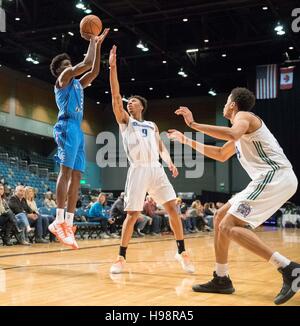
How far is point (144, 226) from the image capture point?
1344 centimetres

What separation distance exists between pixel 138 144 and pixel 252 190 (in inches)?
76.9

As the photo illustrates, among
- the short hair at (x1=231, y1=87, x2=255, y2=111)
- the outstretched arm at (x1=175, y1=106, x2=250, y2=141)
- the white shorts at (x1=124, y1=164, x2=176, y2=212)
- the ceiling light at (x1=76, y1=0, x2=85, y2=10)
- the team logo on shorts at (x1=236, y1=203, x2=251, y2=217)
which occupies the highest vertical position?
the ceiling light at (x1=76, y1=0, x2=85, y2=10)

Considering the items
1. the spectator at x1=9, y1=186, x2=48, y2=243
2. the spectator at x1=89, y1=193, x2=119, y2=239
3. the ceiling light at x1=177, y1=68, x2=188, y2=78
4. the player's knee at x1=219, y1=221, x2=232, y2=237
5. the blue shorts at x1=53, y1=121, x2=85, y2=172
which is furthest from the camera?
the ceiling light at x1=177, y1=68, x2=188, y2=78

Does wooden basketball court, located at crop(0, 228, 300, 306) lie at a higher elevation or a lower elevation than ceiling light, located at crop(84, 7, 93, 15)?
lower

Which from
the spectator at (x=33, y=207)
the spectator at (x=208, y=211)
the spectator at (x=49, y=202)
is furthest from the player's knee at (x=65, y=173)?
the spectator at (x=208, y=211)

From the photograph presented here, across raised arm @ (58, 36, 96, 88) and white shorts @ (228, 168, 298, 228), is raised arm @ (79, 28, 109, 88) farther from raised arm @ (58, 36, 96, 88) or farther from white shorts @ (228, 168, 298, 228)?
white shorts @ (228, 168, 298, 228)

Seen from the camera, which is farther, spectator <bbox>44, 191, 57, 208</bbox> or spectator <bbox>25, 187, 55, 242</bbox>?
spectator <bbox>44, 191, 57, 208</bbox>

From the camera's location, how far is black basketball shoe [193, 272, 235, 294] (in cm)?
351

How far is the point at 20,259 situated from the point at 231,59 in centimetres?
1775

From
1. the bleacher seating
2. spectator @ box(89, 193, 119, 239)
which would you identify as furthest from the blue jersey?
the bleacher seating

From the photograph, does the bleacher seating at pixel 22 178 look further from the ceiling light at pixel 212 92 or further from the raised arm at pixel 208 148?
the raised arm at pixel 208 148

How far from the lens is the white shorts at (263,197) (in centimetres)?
333

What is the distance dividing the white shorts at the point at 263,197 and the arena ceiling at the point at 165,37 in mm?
12810
